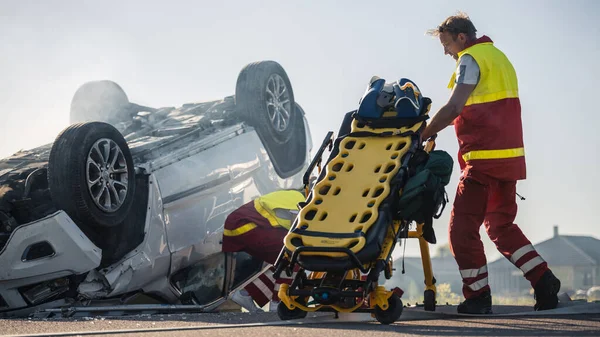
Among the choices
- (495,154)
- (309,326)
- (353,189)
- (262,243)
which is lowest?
(309,326)

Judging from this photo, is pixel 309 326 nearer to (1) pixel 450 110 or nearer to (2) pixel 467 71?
(1) pixel 450 110

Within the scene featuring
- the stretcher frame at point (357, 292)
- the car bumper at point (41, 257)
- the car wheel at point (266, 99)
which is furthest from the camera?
the car wheel at point (266, 99)

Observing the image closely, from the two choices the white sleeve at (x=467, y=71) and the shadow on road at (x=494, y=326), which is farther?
the white sleeve at (x=467, y=71)

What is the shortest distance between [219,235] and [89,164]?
5.71 ft

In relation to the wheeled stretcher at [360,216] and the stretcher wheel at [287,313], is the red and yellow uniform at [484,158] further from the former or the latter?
the stretcher wheel at [287,313]

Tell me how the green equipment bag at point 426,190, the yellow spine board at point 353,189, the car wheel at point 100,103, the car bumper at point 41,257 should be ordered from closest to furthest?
the yellow spine board at point 353,189, the green equipment bag at point 426,190, the car bumper at point 41,257, the car wheel at point 100,103

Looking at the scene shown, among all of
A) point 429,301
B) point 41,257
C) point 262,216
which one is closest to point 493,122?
point 429,301

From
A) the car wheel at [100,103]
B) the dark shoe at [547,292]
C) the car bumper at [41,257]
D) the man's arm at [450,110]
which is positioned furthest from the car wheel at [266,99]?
the dark shoe at [547,292]

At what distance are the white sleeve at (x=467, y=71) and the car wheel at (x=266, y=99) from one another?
2.90 meters

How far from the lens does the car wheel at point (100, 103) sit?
992 centimetres

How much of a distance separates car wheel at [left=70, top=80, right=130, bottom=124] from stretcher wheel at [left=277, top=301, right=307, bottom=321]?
4657 mm

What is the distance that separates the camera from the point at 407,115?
253 inches

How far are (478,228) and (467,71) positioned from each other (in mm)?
1068

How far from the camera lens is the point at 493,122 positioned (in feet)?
21.3
